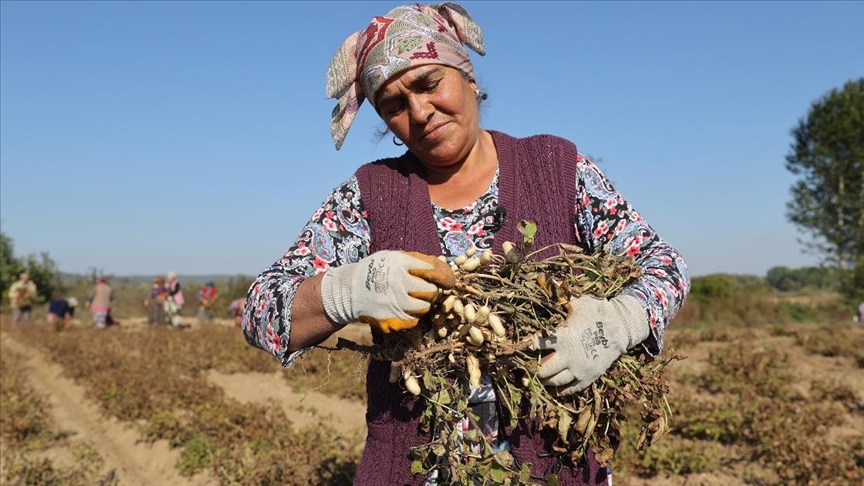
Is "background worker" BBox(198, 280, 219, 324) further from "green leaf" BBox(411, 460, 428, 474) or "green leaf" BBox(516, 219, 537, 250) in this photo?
"green leaf" BBox(516, 219, 537, 250)

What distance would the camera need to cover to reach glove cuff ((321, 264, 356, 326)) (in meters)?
1.33

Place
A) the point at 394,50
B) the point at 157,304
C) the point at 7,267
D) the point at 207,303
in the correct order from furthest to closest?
the point at 7,267, the point at 207,303, the point at 157,304, the point at 394,50

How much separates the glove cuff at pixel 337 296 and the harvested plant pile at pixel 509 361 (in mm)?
156

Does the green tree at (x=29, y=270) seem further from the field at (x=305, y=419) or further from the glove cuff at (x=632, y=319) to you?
the glove cuff at (x=632, y=319)

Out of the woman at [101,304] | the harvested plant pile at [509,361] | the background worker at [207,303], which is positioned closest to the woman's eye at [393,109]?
the harvested plant pile at [509,361]

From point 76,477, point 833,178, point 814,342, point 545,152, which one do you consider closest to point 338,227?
point 545,152

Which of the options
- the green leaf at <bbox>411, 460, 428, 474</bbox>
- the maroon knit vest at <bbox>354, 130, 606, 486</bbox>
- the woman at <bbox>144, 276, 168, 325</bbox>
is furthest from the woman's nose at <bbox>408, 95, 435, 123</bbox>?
the woman at <bbox>144, 276, 168, 325</bbox>

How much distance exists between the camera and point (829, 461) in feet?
12.1

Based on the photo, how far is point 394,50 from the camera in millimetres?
1634

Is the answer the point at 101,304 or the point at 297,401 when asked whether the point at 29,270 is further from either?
the point at 297,401

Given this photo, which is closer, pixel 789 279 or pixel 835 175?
pixel 835 175

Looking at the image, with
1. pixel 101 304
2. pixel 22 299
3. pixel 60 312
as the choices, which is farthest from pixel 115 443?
pixel 60 312

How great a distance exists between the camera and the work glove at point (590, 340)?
1336 mm

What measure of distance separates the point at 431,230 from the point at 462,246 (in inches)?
3.1
